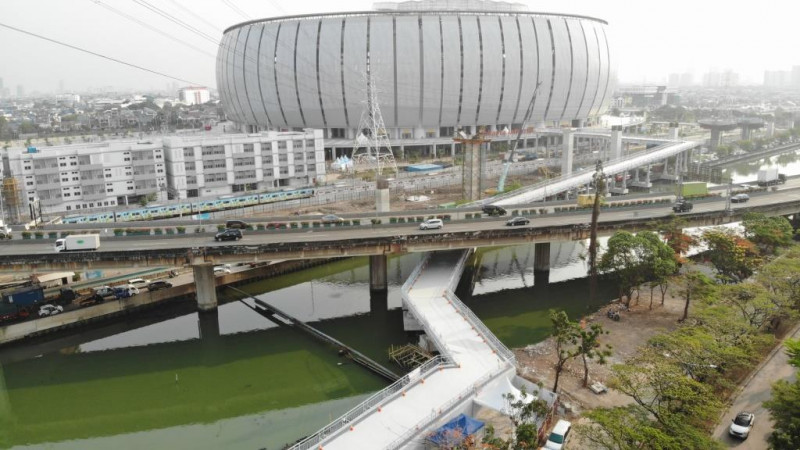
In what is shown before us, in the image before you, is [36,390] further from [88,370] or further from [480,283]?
[480,283]

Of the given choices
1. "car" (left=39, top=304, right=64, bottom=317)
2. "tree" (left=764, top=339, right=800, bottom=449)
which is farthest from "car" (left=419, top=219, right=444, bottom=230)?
"car" (left=39, top=304, right=64, bottom=317)

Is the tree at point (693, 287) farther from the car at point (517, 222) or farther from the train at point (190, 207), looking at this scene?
the train at point (190, 207)

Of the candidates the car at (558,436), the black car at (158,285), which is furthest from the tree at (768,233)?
the black car at (158,285)

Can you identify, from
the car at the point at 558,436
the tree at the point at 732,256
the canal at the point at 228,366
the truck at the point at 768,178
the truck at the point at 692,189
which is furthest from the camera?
the truck at the point at 768,178

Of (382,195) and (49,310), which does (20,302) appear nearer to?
(49,310)

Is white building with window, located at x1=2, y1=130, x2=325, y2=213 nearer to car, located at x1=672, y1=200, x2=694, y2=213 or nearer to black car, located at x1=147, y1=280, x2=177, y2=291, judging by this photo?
black car, located at x1=147, y1=280, x2=177, y2=291

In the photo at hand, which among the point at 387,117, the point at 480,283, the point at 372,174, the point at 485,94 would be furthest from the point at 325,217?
the point at 485,94

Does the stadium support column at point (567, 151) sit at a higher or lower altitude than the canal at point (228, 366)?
higher
